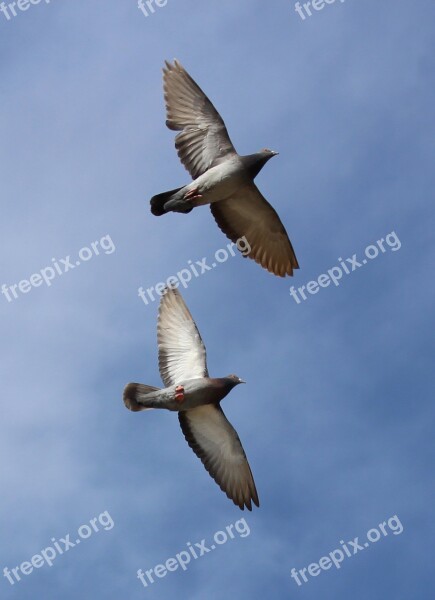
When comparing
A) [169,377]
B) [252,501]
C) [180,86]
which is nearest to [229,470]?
[252,501]

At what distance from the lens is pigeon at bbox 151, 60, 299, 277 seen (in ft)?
63.3

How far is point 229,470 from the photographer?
19.7m

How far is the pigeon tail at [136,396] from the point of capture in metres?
19.2

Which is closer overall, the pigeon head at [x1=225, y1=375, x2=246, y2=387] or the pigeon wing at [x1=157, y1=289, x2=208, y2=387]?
the pigeon head at [x1=225, y1=375, x2=246, y2=387]

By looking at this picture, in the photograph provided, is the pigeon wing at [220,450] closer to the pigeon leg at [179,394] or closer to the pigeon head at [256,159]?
the pigeon leg at [179,394]

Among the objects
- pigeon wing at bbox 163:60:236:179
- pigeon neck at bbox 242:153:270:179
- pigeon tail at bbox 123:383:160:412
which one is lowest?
pigeon tail at bbox 123:383:160:412

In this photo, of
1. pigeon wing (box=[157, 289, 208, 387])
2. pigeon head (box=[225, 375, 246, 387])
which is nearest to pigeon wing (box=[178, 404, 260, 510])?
pigeon head (box=[225, 375, 246, 387])

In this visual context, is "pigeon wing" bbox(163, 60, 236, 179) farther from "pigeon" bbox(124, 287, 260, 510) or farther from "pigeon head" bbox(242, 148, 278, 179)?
"pigeon" bbox(124, 287, 260, 510)

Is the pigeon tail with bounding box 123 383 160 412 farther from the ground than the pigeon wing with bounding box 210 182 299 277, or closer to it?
closer to it

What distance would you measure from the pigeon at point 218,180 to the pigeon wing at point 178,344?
1.95 meters

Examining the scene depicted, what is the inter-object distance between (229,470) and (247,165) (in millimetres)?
6245

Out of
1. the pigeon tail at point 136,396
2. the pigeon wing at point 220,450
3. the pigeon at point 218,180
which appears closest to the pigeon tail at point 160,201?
the pigeon at point 218,180

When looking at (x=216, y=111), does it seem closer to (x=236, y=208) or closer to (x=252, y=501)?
(x=236, y=208)

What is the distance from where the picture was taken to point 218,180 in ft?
63.0
